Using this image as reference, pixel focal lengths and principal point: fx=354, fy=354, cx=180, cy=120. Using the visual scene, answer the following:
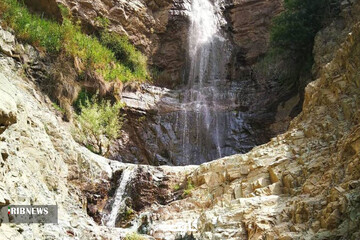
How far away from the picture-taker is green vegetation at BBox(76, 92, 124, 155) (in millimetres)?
14344

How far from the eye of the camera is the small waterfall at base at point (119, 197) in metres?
10.7

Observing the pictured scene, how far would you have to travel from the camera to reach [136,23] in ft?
70.1

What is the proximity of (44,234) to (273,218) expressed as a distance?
4410mm

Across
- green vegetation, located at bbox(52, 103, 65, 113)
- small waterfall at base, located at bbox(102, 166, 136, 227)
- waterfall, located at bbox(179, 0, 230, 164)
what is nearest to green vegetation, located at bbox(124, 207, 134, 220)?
small waterfall at base, located at bbox(102, 166, 136, 227)

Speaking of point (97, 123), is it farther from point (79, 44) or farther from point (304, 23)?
point (304, 23)

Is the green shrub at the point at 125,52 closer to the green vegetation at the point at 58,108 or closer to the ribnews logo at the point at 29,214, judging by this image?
the green vegetation at the point at 58,108

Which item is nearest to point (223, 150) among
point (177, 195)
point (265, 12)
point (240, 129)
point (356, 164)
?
point (240, 129)

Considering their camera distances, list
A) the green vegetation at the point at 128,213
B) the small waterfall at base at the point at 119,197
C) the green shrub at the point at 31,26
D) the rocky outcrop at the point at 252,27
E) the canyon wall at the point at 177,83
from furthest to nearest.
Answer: the rocky outcrop at the point at 252,27 < the canyon wall at the point at 177,83 < the green shrub at the point at 31,26 < the green vegetation at the point at 128,213 < the small waterfall at base at the point at 119,197

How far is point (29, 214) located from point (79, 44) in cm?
1229

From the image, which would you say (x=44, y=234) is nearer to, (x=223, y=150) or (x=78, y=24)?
(x=223, y=150)

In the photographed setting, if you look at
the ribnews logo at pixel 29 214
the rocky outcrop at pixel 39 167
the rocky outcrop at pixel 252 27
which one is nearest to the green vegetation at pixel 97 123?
the rocky outcrop at pixel 39 167

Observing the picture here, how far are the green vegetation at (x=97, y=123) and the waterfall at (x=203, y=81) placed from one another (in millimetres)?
4161

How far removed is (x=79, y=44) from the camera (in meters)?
17.1

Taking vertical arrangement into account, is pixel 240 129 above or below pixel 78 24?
below
